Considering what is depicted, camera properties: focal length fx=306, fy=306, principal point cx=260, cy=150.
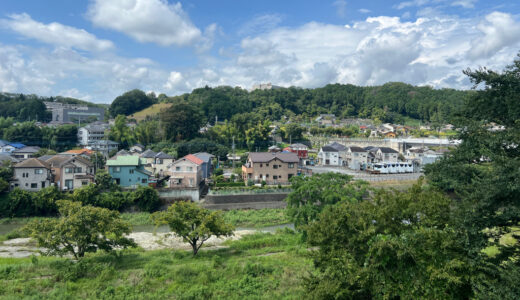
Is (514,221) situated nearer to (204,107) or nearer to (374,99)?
(204,107)

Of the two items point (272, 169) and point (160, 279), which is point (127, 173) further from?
point (160, 279)

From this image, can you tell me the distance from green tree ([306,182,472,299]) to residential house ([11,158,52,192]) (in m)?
26.0

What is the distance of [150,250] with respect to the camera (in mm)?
17328

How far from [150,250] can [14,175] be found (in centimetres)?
1691

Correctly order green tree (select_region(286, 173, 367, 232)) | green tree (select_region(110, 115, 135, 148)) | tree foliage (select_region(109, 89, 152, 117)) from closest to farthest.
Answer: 1. green tree (select_region(286, 173, 367, 232))
2. green tree (select_region(110, 115, 135, 148))
3. tree foliage (select_region(109, 89, 152, 117))

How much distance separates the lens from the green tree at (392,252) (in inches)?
273

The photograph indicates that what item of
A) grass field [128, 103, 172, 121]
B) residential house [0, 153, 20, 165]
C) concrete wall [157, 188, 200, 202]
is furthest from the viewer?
grass field [128, 103, 172, 121]

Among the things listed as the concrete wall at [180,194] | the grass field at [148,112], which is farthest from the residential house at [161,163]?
the grass field at [148,112]

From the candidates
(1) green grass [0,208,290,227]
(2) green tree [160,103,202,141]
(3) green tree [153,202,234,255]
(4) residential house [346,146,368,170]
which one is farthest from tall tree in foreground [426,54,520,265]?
(2) green tree [160,103,202,141]

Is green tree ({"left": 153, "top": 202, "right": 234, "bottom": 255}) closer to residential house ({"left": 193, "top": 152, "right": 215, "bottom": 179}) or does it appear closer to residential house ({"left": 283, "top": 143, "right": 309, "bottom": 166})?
residential house ({"left": 193, "top": 152, "right": 215, "bottom": 179})

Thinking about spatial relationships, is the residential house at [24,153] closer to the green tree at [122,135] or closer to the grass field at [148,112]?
the green tree at [122,135]

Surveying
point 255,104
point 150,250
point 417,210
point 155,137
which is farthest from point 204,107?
point 417,210

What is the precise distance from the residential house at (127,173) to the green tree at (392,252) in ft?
77.0

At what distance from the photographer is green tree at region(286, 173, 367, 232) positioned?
627 inches
